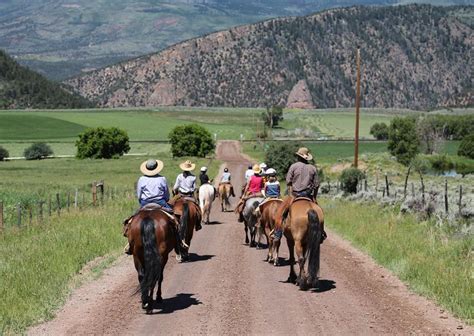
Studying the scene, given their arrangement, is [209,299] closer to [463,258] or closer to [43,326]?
[43,326]

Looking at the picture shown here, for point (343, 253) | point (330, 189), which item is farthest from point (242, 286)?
point (330, 189)

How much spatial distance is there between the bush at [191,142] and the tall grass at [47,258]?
75.1m

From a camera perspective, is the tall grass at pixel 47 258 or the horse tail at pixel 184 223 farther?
the horse tail at pixel 184 223

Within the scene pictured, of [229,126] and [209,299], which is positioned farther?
[229,126]

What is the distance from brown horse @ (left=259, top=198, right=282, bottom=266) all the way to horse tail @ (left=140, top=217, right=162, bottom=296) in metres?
5.44

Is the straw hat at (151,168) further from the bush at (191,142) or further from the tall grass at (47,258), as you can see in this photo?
the bush at (191,142)

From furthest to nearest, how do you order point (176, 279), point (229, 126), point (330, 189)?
point (229, 126), point (330, 189), point (176, 279)

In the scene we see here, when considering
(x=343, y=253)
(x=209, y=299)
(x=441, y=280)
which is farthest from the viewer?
(x=343, y=253)

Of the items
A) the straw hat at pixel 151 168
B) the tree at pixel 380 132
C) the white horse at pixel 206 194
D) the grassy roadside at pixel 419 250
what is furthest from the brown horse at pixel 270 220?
the tree at pixel 380 132

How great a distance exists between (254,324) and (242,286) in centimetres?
332

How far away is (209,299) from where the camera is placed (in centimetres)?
1459

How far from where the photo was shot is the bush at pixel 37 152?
112375mm

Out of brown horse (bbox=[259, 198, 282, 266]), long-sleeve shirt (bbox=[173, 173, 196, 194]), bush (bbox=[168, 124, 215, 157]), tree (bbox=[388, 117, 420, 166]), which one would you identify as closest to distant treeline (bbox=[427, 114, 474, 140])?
tree (bbox=[388, 117, 420, 166])

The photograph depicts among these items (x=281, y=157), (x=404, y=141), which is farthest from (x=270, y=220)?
(x=404, y=141)
